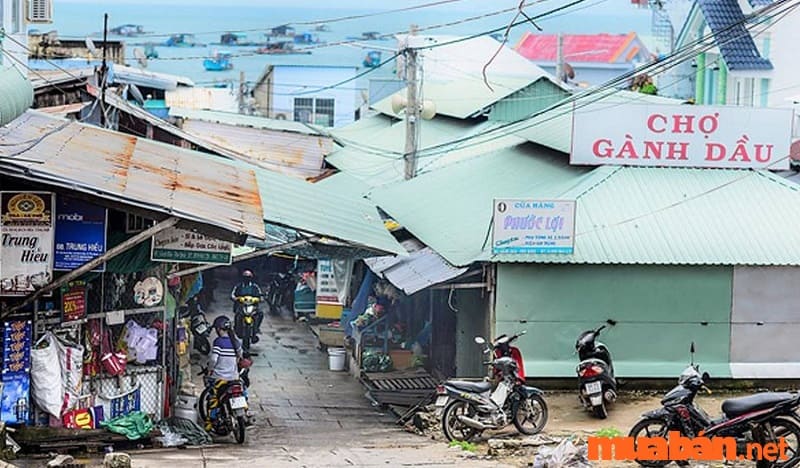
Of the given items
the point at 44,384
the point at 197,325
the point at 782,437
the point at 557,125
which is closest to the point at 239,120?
the point at 197,325

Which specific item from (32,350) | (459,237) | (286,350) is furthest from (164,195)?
(286,350)

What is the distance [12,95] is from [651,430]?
909 cm

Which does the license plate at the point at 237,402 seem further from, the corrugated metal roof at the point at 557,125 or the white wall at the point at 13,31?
the white wall at the point at 13,31

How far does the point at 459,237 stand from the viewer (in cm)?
1884

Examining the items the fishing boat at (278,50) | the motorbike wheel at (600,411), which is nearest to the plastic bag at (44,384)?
the motorbike wheel at (600,411)

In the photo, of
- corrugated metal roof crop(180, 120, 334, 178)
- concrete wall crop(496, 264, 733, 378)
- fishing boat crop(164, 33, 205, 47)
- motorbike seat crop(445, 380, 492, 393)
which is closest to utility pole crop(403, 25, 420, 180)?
corrugated metal roof crop(180, 120, 334, 178)

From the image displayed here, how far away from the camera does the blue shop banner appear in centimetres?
1309

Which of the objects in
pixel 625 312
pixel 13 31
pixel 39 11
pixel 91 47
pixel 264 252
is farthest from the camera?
pixel 91 47

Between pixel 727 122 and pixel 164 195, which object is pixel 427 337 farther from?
pixel 164 195

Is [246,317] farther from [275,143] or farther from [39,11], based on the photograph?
[275,143]

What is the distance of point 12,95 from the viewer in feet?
54.1

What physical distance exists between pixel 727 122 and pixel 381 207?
25.2 ft

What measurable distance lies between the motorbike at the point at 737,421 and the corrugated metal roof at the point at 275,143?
66.8 ft

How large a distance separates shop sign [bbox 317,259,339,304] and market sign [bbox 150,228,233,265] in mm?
11015
